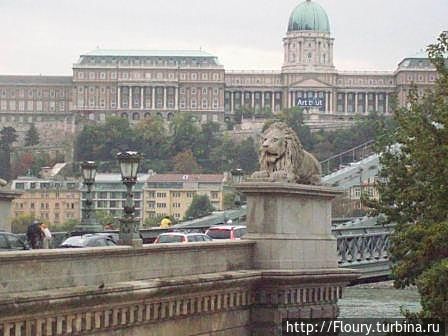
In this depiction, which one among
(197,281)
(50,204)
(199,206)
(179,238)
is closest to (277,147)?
(197,281)

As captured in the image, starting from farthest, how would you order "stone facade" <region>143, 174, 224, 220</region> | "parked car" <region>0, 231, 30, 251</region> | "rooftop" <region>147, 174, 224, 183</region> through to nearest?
1. "rooftop" <region>147, 174, 224, 183</region>
2. "stone facade" <region>143, 174, 224, 220</region>
3. "parked car" <region>0, 231, 30, 251</region>

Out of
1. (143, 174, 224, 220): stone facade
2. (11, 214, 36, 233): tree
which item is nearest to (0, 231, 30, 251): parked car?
(11, 214, 36, 233): tree

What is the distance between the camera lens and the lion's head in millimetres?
24891

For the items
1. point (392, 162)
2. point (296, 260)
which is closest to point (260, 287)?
point (296, 260)

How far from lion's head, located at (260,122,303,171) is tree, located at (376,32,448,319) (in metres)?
2.23

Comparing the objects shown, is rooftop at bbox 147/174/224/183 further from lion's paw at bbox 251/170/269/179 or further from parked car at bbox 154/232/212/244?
lion's paw at bbox 251/170/269/179

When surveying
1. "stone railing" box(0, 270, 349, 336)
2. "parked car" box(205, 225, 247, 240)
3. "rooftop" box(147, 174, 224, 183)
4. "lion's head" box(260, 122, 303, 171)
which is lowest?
"stone railing" box(0, 270, 349, 336)

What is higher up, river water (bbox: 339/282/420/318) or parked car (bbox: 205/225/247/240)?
parked car (bbox: 205/225/247/240)

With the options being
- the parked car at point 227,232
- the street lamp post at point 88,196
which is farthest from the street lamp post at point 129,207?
the parked car at point 227,232

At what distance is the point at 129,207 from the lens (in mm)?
22625

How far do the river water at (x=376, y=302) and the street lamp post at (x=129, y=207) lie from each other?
84.2 ft

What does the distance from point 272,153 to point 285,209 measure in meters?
0.89

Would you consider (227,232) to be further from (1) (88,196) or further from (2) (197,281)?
(2) (197,281)

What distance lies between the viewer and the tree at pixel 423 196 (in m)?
24.4
